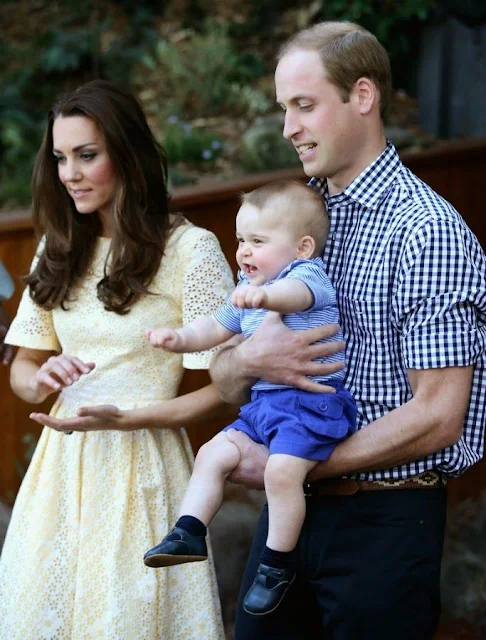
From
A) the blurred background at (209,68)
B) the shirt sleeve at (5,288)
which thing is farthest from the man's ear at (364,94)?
the blurred background at (209,68)

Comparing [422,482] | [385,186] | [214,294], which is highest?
[385,186]

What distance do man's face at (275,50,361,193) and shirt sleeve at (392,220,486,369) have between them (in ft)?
0.97

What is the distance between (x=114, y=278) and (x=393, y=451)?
1139 millimetres

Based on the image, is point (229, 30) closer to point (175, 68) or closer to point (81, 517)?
point (175, 68)

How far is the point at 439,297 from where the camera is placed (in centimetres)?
252

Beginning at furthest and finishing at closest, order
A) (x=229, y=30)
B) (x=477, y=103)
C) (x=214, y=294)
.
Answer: (x=229, y=30)
(x=477, y=103)
(x=214, y=294)

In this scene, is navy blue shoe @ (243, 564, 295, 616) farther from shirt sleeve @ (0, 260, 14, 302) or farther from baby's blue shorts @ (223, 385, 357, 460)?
shirt sleeve @ (0, 260, 14, 302)

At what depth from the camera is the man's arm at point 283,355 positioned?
270 centimetres

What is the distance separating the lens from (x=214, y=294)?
3.38 m

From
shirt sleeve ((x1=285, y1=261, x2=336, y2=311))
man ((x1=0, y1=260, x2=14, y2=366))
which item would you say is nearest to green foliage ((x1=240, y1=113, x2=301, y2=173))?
man ((x1=0, y1=260, x2=14, y2=366))

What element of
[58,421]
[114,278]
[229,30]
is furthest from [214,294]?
[229,30]

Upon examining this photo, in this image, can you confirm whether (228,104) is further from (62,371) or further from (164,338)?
(164,338)

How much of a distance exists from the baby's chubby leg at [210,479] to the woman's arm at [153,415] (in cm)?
39

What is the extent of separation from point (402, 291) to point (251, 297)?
12.7 inches
